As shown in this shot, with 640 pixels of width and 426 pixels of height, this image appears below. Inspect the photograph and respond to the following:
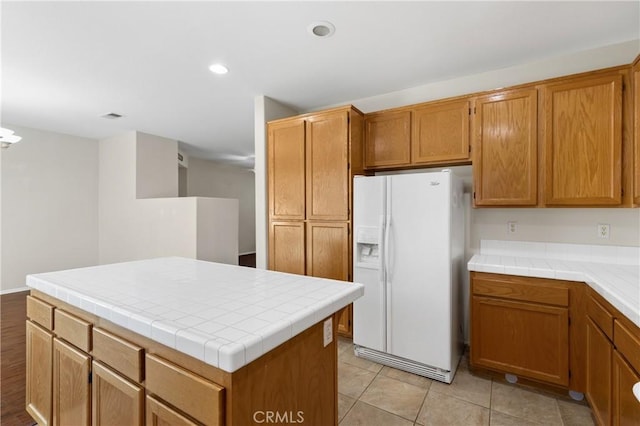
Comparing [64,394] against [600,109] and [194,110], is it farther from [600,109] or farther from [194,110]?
[600,109]

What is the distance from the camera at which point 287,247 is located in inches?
126

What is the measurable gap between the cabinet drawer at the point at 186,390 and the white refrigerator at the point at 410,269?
1.85 metres

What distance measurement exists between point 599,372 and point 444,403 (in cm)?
91

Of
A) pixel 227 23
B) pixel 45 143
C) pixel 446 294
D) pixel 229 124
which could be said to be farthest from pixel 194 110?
pixel 446 294

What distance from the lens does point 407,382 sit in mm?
2322

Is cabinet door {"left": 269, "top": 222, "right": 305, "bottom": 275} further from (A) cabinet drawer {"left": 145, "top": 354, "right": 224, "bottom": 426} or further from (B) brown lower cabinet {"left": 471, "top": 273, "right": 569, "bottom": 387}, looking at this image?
(A) cabinet drawer {"left": 145, "top": 354, "right": 224, "bottom": 426}

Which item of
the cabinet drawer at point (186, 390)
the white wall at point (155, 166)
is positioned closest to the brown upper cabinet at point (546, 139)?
the cabinet drawer at point (186, 390)

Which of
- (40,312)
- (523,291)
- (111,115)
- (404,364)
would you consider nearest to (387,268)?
(404,364)

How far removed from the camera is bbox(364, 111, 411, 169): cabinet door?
9.28 ft

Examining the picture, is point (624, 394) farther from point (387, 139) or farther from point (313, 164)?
point (313, 164)

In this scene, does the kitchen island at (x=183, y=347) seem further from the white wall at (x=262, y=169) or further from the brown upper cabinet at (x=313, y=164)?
the white wall at (x=262, y=169)

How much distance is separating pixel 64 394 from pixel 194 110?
338cm

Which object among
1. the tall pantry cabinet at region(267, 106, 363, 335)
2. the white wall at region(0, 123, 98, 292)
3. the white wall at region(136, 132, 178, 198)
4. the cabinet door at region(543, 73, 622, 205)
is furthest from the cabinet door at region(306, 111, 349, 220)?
the white wall at region(0, 123, 98, 292)

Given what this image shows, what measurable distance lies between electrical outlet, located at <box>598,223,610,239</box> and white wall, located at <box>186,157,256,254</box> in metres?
7.41
